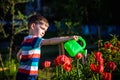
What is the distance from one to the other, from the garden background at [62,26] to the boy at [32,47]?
2.73 ft

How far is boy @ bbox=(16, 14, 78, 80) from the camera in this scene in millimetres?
4652

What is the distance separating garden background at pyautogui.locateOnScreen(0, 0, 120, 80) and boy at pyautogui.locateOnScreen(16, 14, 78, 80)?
0.83 metres

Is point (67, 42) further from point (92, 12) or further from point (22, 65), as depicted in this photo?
point (92, 12)

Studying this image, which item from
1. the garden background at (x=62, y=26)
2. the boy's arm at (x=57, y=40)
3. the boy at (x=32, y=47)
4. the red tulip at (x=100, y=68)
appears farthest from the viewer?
the garden background at (x=62, y=26)

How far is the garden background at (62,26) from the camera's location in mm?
9109

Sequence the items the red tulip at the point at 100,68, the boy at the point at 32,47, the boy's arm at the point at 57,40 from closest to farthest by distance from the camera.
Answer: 1. the boy's arm at the point at 57,40
2. the red tulip at the point at 100,68
3. the boy at the point at 32,47

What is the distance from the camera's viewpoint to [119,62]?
5.91 meters

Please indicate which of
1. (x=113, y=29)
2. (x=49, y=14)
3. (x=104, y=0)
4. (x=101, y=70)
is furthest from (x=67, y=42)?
(x=49, y=14)

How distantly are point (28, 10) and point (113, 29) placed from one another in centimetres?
503

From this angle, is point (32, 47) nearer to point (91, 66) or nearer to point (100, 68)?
point (91, 66)

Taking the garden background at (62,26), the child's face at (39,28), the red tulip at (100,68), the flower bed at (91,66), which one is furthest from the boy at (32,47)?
the garden background at (62,26)

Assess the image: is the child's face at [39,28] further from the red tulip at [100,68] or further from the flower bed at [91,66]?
the red tulip at [100,68]

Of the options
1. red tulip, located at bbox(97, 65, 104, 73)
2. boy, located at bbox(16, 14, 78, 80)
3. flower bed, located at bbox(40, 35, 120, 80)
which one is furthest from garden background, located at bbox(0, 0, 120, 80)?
red tulip, located at bbox(97, 65, 104, 73)

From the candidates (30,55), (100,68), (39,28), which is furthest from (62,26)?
(100,68)
